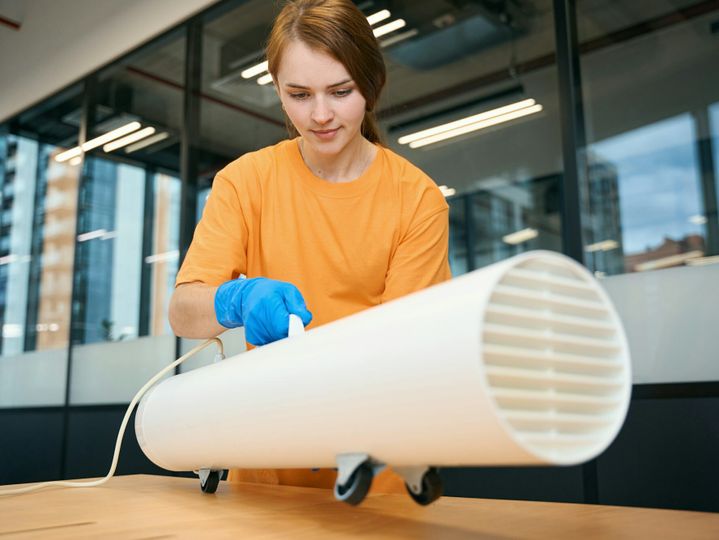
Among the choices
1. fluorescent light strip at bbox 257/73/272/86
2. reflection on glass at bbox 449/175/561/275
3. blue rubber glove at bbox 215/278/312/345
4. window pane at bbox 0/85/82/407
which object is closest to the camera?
blue rubber glove at bbox 215/278/312/345

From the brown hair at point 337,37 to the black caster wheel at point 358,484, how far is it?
1.98ft

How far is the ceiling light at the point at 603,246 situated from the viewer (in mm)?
2143

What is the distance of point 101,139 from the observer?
4.00 meters

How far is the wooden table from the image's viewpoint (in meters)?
0.60

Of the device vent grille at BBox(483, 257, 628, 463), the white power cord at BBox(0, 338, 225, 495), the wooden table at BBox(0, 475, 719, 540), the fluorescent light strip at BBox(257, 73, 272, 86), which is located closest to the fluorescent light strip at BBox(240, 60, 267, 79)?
the fluorescent light strip at BBox(257, 73, 272, 86)

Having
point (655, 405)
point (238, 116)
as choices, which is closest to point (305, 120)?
point (655, 405)

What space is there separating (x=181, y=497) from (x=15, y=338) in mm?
3930

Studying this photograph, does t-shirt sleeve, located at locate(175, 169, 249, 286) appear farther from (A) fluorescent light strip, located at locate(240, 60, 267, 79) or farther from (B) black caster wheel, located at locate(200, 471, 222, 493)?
(A) fluorescent light strip, located at locate(240, 60, 267, 79)

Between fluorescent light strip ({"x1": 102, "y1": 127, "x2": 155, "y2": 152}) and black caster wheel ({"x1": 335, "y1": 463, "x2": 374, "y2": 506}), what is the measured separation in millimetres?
3453

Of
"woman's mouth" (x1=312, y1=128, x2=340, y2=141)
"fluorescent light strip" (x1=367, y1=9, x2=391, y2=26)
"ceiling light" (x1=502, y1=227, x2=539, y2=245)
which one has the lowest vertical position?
"woman's mouth" (x1=312, y1=128, x2=340, y2=141)

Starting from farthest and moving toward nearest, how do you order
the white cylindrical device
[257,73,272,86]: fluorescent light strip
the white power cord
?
1. [257,73,272,86]: fluorescent light strip
2. the white power cord
3. the white cylindrical device

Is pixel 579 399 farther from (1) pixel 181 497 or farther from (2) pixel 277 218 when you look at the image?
(2) pixel 277 218

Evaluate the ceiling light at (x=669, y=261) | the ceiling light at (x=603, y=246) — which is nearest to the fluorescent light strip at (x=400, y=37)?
the ceiling light at (x=603, y=246)

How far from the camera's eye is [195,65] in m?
3.51
